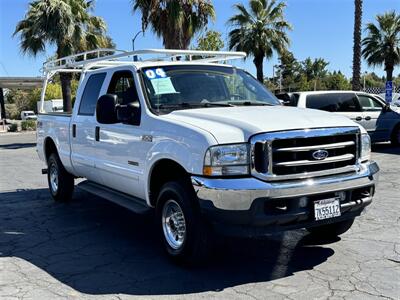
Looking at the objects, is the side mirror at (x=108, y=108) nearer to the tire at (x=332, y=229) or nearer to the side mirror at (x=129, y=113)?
the side mirror at (x=129, y=113)

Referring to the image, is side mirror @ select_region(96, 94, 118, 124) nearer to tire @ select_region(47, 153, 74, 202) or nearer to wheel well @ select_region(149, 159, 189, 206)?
wheel well @ select_region(149, 159, 189, 206)

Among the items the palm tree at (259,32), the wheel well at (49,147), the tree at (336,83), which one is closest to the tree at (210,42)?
the palm tree at (259,32)

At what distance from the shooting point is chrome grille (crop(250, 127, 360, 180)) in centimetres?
413

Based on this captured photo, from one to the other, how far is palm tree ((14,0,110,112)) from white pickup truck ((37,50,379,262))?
1630cm

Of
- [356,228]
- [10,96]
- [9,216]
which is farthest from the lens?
[10,96]

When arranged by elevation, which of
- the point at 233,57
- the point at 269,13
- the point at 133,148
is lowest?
the point at 133,148

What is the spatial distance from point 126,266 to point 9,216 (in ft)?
→ 10.4

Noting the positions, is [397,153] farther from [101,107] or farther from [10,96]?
[10,96]

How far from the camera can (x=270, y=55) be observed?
27656 mm

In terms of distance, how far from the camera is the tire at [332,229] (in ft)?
17.8

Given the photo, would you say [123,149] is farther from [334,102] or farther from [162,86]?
[334,102]

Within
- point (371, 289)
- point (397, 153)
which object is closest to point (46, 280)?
point (371, 289)

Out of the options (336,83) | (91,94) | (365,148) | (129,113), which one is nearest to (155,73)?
(129,113)

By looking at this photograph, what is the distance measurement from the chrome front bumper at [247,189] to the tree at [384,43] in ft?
110
